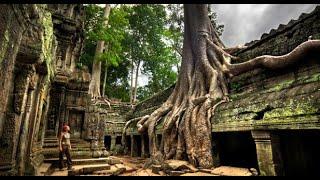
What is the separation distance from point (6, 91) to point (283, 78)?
5976 millimetres

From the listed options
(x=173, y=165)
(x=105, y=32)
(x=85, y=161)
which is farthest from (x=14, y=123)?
(x=105, y=32)

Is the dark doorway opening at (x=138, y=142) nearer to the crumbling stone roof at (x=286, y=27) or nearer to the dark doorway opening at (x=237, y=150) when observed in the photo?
the dark doorway opening at (x=237, y=150)

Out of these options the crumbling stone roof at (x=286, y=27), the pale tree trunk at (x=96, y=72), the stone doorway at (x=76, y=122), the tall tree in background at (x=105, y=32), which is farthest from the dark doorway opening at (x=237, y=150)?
the tall tree in background at (x=105, y=32)

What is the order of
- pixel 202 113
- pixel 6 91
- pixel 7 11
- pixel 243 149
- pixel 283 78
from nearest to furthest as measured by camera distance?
pixel 7 11
pixel 6 91
pixel 283 78
pixel 202 113
pixel 243 149

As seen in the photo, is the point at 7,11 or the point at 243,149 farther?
the point at 243,149

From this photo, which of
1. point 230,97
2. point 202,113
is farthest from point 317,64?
point 202,113

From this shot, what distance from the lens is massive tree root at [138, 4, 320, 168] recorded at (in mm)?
6168

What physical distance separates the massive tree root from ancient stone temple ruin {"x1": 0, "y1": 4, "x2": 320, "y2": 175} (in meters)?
0.31

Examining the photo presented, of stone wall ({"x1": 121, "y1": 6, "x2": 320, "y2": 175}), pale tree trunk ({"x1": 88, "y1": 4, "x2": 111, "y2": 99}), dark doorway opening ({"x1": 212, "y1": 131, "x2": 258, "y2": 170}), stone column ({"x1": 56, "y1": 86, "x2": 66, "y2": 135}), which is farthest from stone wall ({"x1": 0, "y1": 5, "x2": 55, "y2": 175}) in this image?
pale tree trunk ({"x1": 88, "y1": 4, "x2": 111, "y2": 99})

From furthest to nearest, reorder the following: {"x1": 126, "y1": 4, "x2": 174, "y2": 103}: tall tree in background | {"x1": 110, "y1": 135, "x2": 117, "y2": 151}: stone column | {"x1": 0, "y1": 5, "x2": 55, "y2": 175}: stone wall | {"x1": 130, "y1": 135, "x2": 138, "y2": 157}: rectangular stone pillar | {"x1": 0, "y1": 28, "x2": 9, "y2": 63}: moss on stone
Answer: {"x1": 126, "y1": 4, "x2": 174, "y2": 103}: tall tree in background, {"x1": 110, "y1": 135, "x2": 117, "y2": 151}: stone column, {"x1": 130, "y1": 135, "x2": 138, "y2": 157}: rectangular stone pillar, {"x1": 0, "y1": 5, "x2": 55, "y2": 175}: stone wall, {"x1": 0, "y1": 28, "x2": 9, "y2": 63}: moss on stone

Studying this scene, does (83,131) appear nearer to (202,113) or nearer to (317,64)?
(202,113)

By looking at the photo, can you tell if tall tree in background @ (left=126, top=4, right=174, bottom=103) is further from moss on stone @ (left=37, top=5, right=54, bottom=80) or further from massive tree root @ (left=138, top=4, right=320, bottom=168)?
moss on stone @ (left=37, top=5, right=54, bottom=80)

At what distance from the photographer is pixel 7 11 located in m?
2.92

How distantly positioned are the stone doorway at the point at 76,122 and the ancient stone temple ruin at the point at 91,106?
30 millimetres
